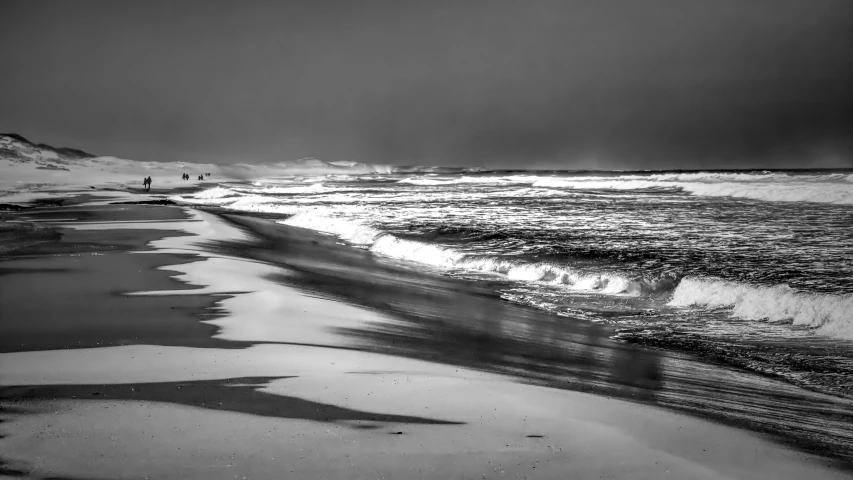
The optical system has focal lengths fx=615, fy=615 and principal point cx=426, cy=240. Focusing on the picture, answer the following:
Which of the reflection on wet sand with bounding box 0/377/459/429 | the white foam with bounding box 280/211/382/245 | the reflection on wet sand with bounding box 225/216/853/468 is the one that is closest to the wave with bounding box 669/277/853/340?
the reflection on wet sand with bounding box 225/216/853/468

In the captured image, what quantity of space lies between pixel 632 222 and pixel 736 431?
1916 cm

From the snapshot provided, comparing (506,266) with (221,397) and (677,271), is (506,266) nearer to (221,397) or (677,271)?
(677,271)

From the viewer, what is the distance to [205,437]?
384 cm

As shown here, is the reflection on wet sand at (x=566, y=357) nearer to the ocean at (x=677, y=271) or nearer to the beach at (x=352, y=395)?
the beach at (x=352, y=395)

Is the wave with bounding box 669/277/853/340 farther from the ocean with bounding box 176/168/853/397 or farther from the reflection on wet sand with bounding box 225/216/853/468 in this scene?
the reflection on wet sand with bounding box 225/216/853/468

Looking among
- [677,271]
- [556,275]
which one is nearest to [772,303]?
[677,271]

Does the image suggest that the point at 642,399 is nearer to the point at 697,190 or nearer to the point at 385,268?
the point at 385,268

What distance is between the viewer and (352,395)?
482 centimetres

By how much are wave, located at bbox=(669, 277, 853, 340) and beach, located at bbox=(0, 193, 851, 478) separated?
2.64 m

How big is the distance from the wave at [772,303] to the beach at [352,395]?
8.65 feet

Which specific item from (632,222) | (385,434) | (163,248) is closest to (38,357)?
(385,434)

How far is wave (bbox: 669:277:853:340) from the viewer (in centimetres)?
837

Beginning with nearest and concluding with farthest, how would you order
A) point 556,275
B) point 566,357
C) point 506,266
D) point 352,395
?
point 352,395
point 566,357
point 556,275
point 506,266

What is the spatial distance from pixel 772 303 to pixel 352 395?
24.1 ft
